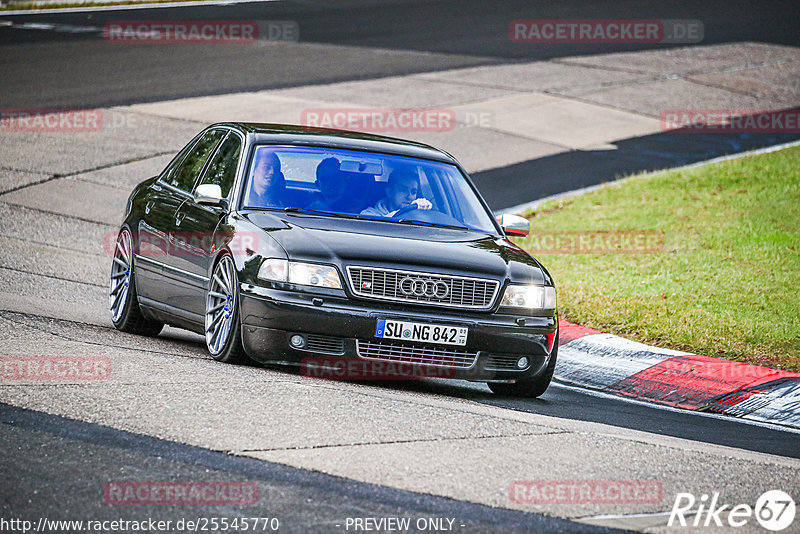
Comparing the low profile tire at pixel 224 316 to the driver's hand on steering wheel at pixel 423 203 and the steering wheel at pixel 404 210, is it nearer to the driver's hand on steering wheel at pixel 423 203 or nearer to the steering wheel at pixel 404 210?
the steering wheel at pixel 404 210

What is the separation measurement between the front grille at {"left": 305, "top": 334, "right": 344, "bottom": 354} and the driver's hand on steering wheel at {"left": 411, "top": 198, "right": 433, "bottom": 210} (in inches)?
62.1

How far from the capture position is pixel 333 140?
907 centimetres

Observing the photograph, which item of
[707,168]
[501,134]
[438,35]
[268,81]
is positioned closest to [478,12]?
[438,35]

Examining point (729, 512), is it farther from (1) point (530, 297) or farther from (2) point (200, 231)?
(2) point (200, 231)

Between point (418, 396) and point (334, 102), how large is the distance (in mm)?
15467

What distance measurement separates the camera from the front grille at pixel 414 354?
7.61 metres

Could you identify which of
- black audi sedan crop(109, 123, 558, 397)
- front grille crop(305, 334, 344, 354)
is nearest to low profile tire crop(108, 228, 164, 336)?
black audi sedan crop(109, 123, 558, 397)

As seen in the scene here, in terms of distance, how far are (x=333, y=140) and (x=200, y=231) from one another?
1.18 metres

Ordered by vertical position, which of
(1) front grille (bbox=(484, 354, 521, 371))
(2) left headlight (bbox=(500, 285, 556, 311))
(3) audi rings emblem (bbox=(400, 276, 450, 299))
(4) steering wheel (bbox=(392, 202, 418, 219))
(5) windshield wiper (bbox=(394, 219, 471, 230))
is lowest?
(1) front grille (bbox=(484, 354, 521, 371))

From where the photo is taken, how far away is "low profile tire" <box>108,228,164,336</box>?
9.59 m

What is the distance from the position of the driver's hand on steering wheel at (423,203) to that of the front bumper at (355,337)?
4.14 ft

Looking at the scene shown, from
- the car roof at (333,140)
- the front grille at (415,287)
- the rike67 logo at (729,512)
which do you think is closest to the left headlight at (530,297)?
the front grille at (415,287)

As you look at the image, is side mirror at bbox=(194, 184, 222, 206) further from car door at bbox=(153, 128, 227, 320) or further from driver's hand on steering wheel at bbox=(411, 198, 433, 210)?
driver's hand on steering wheel at bbox=(411, 198, 433, 210)

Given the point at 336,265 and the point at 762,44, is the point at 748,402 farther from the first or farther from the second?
the point at 762,44
